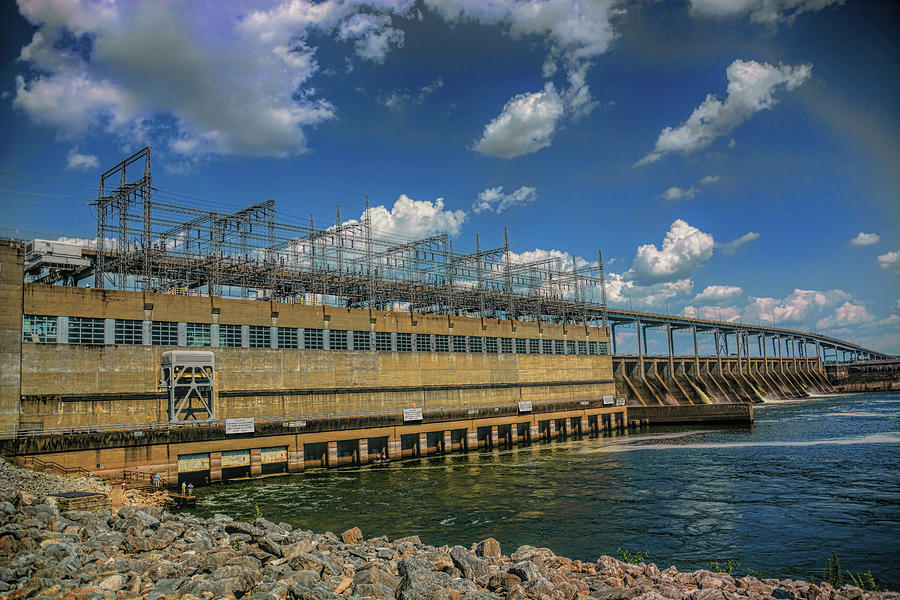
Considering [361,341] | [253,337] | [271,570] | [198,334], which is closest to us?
[271,570]

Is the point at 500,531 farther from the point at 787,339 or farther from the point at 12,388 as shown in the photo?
the point at 787,339

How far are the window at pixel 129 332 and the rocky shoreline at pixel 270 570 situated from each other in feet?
75.8

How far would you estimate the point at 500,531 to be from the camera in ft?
93.5

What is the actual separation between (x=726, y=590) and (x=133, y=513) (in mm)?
19189

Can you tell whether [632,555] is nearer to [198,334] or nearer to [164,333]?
[198,334]

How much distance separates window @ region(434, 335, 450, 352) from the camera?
63625 mm

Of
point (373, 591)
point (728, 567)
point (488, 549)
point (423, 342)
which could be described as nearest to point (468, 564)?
point (488, 549)

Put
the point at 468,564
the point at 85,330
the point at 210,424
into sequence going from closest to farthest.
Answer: the point at 468,564
the point at 85,330
the point at 210,424

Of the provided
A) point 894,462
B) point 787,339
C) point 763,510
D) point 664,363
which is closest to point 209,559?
point 763,510

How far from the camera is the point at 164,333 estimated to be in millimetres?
43844

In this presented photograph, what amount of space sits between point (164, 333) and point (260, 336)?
24.3 feet

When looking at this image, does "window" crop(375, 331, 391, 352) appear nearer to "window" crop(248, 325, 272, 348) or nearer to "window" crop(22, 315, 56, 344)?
"window" crop(248, 325, 272, 348)

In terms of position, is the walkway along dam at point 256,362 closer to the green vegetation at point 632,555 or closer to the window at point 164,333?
the window at point 164,333

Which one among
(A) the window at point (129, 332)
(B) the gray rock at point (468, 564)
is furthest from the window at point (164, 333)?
(B) the gray rock at point (468, 564)
